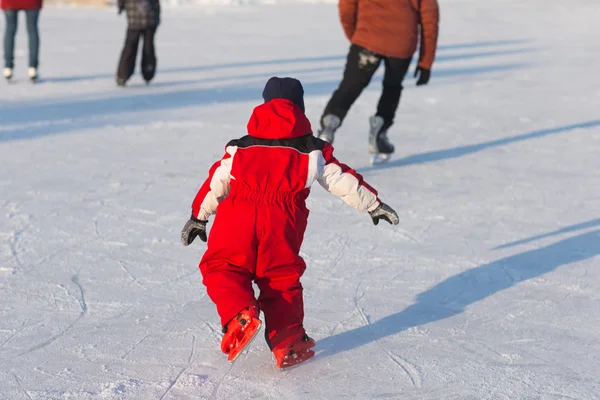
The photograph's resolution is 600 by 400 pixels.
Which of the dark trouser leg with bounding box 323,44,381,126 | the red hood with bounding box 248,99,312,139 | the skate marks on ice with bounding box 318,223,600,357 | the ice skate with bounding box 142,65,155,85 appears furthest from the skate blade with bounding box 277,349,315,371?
the ice skate with bounding box 142,65,155,85

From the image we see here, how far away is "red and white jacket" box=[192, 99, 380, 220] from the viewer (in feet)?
8.86

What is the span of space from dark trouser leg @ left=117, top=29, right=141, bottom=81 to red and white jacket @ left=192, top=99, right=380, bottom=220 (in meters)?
6.38

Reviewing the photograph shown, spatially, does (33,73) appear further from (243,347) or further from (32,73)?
(243,347)

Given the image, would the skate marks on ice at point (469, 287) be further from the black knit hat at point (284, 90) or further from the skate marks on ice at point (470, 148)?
the skate marks on ice at point (470, 148)

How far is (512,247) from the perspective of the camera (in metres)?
4.25

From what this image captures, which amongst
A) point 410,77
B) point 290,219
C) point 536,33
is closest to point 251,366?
point 290,219

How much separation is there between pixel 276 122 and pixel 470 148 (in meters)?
4.09

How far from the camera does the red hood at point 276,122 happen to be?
2.69 metres

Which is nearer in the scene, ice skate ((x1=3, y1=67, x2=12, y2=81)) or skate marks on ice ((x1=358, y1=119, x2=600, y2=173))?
skate marks on ice ((x1=358, y1=119, x2=600, y2=173))

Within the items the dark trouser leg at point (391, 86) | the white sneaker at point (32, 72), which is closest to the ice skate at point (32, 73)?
the white sneaker at point (32, 72)

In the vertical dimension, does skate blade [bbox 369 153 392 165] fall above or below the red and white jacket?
below

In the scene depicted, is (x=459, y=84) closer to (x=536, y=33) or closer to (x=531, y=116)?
(x=531, y=116)

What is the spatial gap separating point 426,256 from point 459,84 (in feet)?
19.5

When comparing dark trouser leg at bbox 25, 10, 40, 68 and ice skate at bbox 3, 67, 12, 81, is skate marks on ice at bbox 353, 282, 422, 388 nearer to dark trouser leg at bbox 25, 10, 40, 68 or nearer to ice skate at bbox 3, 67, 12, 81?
dark trouser leg at bbox 25, 10, 40, 68
